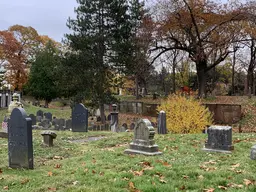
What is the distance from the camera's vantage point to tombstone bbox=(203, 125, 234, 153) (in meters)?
9.41

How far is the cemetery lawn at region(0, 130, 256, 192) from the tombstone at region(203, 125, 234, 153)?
10.2 inches

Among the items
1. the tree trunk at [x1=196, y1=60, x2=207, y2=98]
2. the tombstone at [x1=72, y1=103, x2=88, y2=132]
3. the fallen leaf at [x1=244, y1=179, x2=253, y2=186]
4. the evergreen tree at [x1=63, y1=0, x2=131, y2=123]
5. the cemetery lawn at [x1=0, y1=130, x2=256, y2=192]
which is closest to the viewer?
the cemetery lawn at [x1=0, y1=130, x2=256, y2=192]

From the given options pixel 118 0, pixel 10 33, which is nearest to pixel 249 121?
pixel 118 0

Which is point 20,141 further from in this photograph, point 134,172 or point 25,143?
point 134,172

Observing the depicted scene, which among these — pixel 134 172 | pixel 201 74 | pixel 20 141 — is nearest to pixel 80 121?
pixel 20 141

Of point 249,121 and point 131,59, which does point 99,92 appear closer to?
point 131,59

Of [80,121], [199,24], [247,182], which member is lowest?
[247,182]

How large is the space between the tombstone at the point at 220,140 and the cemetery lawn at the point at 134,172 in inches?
10.2

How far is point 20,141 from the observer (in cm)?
750

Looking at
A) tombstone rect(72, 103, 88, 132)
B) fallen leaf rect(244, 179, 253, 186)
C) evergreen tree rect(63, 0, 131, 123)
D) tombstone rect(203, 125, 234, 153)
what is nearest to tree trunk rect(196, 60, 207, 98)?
evergreen tree rect(63, 0, 131, 123)

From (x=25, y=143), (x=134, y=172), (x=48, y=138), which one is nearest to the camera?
(x=134, y=172)

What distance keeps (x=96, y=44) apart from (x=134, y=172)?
20778 mm

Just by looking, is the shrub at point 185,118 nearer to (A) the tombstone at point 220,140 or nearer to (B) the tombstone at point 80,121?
(B) the tombstone at point 80,121

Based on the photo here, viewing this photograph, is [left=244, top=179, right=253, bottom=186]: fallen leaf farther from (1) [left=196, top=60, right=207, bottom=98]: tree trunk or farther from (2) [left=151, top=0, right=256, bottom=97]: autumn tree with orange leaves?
(1) [left=196, top=60, right=207, bottom=98]: tree trunk
